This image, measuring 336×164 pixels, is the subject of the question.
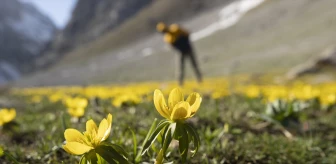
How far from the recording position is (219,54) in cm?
4597

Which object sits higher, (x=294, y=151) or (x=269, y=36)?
(x=269, y=36)

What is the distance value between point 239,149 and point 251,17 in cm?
5748

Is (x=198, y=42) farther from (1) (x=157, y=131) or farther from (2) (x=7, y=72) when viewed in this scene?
(2) (x=7, y=72)

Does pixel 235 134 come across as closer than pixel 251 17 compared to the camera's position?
Yes

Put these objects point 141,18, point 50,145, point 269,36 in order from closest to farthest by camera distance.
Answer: point 50,145, point 269,36, point 141,18

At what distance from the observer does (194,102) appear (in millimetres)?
1809

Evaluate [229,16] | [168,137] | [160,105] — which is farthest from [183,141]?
[229,16]

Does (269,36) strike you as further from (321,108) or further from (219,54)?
(321,108)

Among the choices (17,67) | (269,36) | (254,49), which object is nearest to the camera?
(254,49)

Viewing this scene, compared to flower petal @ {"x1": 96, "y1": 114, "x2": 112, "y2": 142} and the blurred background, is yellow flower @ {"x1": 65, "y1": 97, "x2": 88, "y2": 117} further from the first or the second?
the blurred background

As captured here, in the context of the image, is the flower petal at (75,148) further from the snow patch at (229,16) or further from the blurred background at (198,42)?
the snow patch at (229,16)

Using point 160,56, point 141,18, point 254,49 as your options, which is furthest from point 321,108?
point 141,18

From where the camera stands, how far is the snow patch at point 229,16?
208ft

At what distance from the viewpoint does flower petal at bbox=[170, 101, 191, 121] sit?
5.51 feet
